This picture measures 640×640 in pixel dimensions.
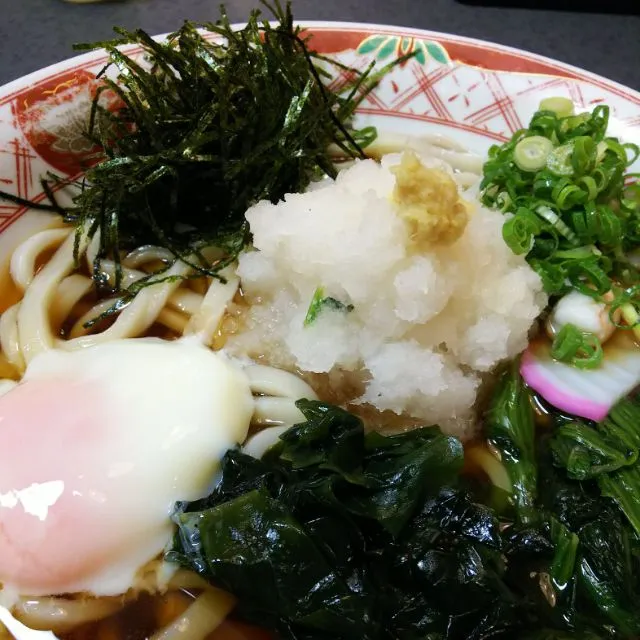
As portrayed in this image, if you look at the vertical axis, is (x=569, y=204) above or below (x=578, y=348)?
above

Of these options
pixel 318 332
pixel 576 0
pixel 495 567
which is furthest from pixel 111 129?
pixel 576 0

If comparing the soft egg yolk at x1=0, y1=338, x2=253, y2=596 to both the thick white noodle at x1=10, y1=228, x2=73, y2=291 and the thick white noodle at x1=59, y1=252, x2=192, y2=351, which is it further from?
the thick white noodle at x1=10, y1=228, x2=73, y2=291

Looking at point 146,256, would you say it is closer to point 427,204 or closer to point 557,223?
point 427,204

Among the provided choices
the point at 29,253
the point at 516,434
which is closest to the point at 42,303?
the point at 29,253

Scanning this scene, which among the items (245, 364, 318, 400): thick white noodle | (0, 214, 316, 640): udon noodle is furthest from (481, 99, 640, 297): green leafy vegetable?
(0, 214, 316, 640): udon noodle

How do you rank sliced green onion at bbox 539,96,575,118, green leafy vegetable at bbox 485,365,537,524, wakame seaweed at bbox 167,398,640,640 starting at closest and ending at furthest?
wakame seaweed at bbox 167,398,640,640, green leafy vegetable at bbox 485,365,537,524, sliced green onion at bbox 539,96,575,118

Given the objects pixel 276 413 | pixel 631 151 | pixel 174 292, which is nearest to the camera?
pixel 276 413

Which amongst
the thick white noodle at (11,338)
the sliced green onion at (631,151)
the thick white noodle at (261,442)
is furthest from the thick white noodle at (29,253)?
the sliced green onion at (631,151)
